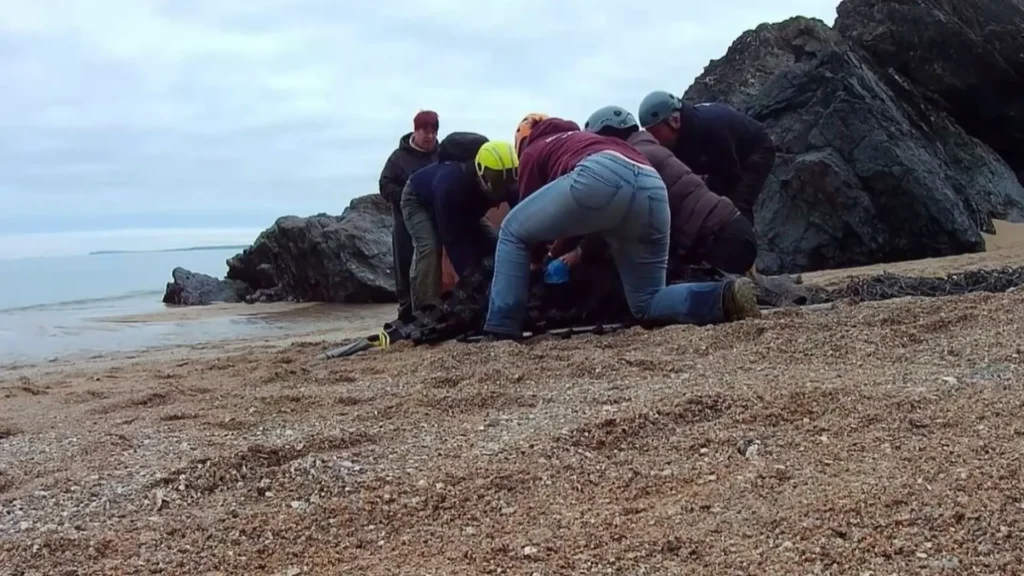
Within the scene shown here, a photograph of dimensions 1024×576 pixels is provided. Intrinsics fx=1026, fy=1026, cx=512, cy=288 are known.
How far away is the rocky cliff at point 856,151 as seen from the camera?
987 centimetres

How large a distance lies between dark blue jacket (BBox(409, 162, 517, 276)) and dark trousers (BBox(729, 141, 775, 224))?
1.67 m

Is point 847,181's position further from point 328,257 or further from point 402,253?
point 328,257

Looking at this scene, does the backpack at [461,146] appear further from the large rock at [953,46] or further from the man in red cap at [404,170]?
the large rock at [953,46]

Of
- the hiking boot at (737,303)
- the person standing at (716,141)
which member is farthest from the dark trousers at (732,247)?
the hiking boot at (737,303)

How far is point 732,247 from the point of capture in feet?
18.5

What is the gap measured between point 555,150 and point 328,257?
29.7 feet

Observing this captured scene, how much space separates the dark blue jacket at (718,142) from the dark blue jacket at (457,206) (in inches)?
51.5

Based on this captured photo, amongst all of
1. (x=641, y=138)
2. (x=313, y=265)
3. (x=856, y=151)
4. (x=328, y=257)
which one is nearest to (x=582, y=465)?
(x=641, y=138)

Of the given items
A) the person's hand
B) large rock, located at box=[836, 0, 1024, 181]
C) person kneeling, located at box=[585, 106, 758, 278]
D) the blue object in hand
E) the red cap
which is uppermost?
large rock, located at box=[836, 0, 1024, 181]

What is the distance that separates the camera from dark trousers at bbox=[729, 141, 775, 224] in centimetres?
656

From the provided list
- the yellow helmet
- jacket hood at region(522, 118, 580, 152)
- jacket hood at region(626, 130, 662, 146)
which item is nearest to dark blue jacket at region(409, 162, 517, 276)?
the yellow helmet

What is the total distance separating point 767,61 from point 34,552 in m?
10.9

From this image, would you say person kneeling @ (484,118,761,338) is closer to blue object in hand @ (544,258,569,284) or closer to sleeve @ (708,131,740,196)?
blue object in hand @ (544,258,569,284)

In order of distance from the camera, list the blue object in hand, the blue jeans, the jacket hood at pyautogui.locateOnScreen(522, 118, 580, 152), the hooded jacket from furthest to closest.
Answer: the blue object in hand < the jacket hood at pyautogui.locateOnScreen(522, 118, 580, 152) < the hooded jacket < the blue jeans
